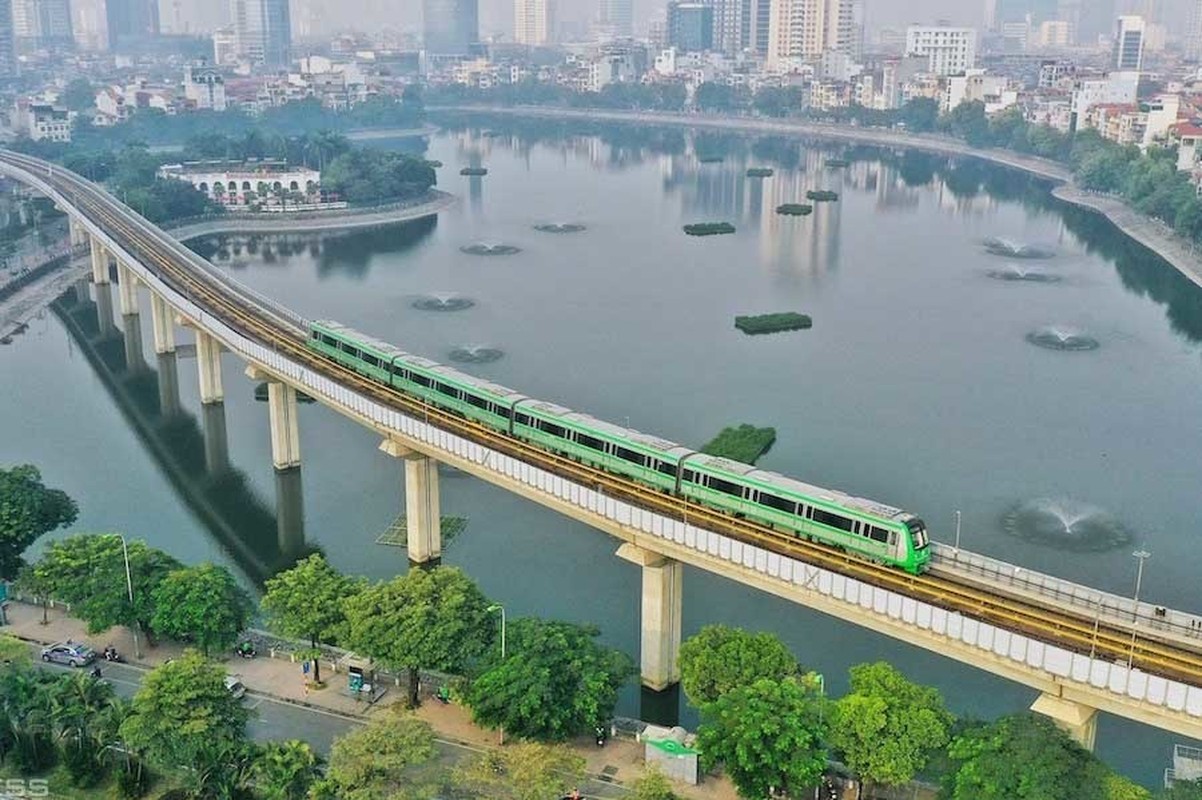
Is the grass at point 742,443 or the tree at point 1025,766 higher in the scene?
the tree at point 1025,766

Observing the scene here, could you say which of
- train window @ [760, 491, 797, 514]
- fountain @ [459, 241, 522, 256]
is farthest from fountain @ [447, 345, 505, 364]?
train window @ [760, 491, 797, 514]

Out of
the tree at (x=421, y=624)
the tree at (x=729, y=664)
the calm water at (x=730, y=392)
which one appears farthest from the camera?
the calm water at (x=730, y=392)

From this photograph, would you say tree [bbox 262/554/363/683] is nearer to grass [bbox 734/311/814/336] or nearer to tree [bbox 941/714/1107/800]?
tree [bbox 941/714/1107/800]

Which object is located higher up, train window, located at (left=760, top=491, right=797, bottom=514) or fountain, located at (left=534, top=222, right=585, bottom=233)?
train window, located at (left=760, top=491, right=797, bottom=514)

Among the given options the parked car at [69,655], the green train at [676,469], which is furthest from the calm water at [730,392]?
the parked car at [69,655]

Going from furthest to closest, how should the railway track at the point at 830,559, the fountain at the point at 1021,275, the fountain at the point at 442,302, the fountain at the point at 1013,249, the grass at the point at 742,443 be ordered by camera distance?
the fountain at the point at 1013,249 < the fountain at the point at 1021,275 < the fountain at the point at 442,302 < the grass at the point at 742,443 < the railway track at the point at 830,559

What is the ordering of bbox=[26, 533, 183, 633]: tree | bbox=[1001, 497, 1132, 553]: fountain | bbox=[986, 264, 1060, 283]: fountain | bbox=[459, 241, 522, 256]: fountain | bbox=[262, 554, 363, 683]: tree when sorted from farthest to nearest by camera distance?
1. bbox=[459, 241, 522, 256]: fountain
2. bbox=[986, 264, 1060, 283]: fountain
3. bbox=[1001, 497, 1132, 553]: fountain
4. bbox=[26, 533, 183, 633]: tree
5. bbox=[262, 554, 363, 683]: tree

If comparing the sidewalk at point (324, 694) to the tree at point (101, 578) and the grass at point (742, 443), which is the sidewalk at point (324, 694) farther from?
the grass at point (742, 443)

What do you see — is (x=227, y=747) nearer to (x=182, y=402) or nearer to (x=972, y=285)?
(x=182, y=402)
